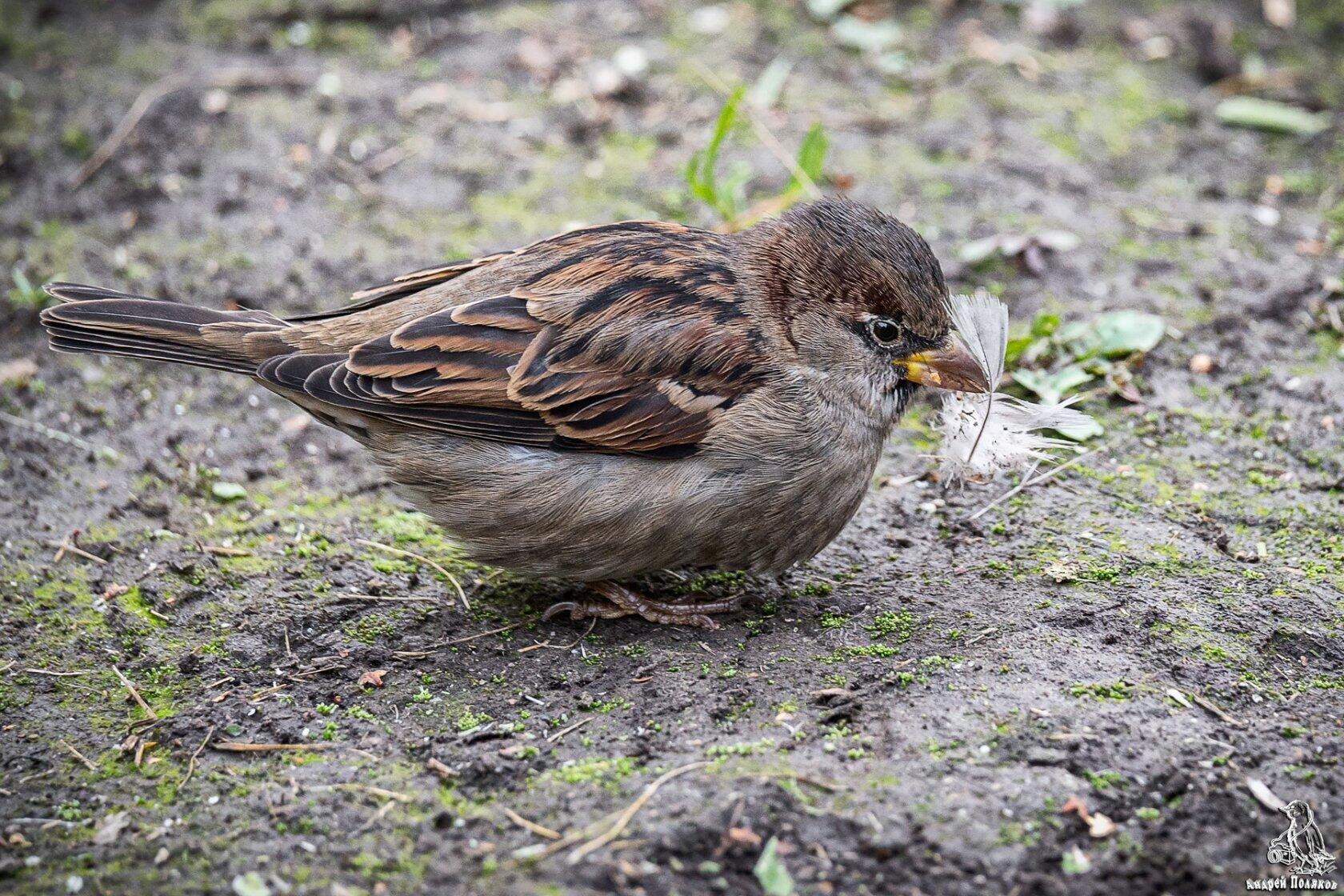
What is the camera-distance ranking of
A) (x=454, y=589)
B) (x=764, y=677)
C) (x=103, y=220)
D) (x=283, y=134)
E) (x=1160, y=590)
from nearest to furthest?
1. (x=764, y=677)
2. (x=1160, y=590)
3. (x=454, y=589)
4. (x=103, y=220)
5. (x=283, y=134)

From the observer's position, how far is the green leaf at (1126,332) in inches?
241

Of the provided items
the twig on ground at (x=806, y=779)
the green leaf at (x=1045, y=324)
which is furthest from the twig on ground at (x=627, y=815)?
the green leaf at (x=1045, y=324)

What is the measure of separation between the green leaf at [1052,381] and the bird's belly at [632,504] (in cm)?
145

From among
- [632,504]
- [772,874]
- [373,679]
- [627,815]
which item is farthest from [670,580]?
[772,874]

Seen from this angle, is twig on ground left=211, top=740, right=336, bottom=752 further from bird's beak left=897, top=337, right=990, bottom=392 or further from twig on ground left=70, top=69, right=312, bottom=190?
twig on ground left=70, top=69, right=312, bottom=190

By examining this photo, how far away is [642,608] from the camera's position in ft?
15.9

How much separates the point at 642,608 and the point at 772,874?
1.55 m

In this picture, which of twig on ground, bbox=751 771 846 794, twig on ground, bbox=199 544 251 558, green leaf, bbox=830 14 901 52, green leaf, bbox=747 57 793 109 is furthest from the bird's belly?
green leaf, bbox=830 14 901 52

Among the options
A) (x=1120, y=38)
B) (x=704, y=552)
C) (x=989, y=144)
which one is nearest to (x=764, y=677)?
(x=704, y=552)

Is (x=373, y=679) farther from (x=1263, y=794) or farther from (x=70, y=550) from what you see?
(x=1263, y=794)

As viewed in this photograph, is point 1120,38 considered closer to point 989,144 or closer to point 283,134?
point 989,144

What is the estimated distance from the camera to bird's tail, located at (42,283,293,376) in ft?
15.9

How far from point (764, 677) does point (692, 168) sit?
309 centimetres

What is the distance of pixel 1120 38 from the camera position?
876 centimetres
